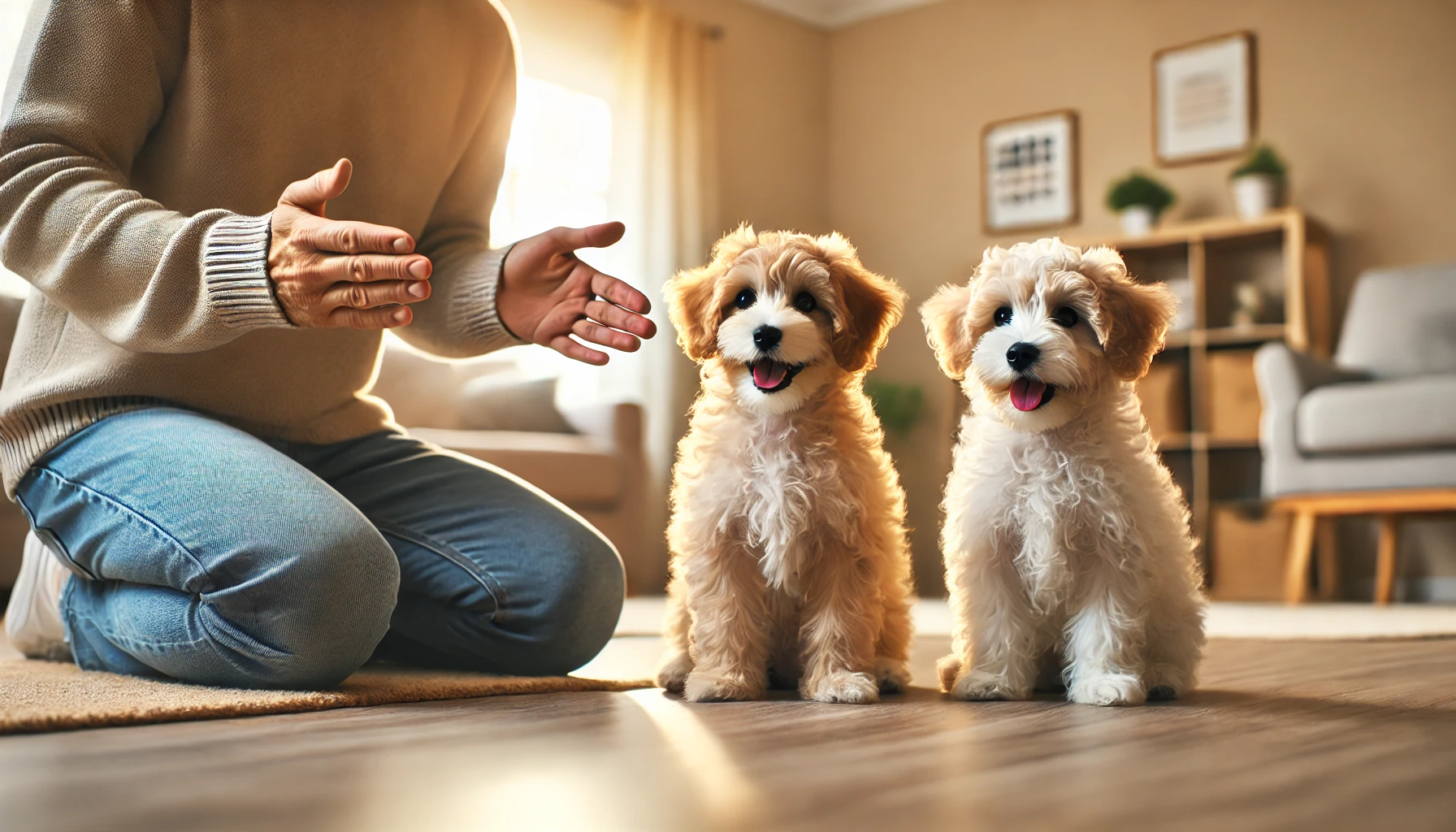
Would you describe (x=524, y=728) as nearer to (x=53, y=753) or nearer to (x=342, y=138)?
(x=53, y=753)

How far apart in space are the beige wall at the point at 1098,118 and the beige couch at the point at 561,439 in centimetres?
209

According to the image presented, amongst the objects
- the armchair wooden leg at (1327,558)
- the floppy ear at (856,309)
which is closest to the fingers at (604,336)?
the floppy ear at (856,309)

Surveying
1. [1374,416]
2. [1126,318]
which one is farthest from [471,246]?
[1374,416]

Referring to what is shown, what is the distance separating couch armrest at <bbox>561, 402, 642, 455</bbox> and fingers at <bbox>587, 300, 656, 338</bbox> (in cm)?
275

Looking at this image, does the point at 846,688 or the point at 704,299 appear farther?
the point at 704,299

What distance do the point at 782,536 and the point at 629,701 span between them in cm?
28

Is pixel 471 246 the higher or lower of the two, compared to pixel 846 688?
higher

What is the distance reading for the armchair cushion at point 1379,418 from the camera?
3760 millimetres

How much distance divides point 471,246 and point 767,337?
62 cm

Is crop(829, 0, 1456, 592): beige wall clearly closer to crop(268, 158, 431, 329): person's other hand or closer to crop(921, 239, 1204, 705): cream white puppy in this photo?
crop(921, 239, 1204, 705): cream white puppy

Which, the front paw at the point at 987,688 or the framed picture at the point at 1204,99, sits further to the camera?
the framed picture at the point at 1204,99

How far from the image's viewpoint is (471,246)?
74.1 inches

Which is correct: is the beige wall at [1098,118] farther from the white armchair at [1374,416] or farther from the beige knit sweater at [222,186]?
the beige knit sweater at [222,186]

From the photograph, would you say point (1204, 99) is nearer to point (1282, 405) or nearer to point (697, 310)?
point (1282, 405)
